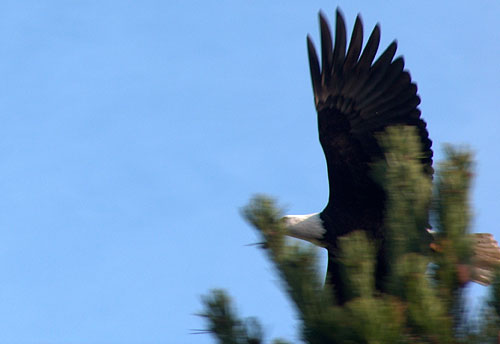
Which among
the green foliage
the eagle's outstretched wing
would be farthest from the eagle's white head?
the green foliage

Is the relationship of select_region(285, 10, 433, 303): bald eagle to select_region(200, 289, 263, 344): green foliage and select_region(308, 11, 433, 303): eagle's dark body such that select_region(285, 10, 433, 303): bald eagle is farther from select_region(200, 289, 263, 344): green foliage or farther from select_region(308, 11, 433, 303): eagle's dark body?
select_region(200, 289, 263, 344): green foliage

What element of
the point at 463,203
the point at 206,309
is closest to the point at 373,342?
the point at 463,203

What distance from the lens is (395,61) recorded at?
5.63 m

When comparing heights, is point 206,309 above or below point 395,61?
below

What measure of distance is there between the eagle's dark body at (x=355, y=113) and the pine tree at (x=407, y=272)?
2.88 m

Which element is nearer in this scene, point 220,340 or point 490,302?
point 490,302

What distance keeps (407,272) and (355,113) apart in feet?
10.9

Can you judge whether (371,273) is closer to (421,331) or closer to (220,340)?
(421,331)

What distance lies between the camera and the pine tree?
2.52 m

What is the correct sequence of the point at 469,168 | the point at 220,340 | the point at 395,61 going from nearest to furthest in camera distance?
the point at 469,168
the point at 220,340
the point at 395,61

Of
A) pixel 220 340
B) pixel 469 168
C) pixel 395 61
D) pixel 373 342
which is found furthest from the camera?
pixel 395 61

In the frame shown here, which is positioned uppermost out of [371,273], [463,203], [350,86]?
[350,86]

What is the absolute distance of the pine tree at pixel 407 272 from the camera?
8.27ft

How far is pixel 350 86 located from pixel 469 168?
126 inches
